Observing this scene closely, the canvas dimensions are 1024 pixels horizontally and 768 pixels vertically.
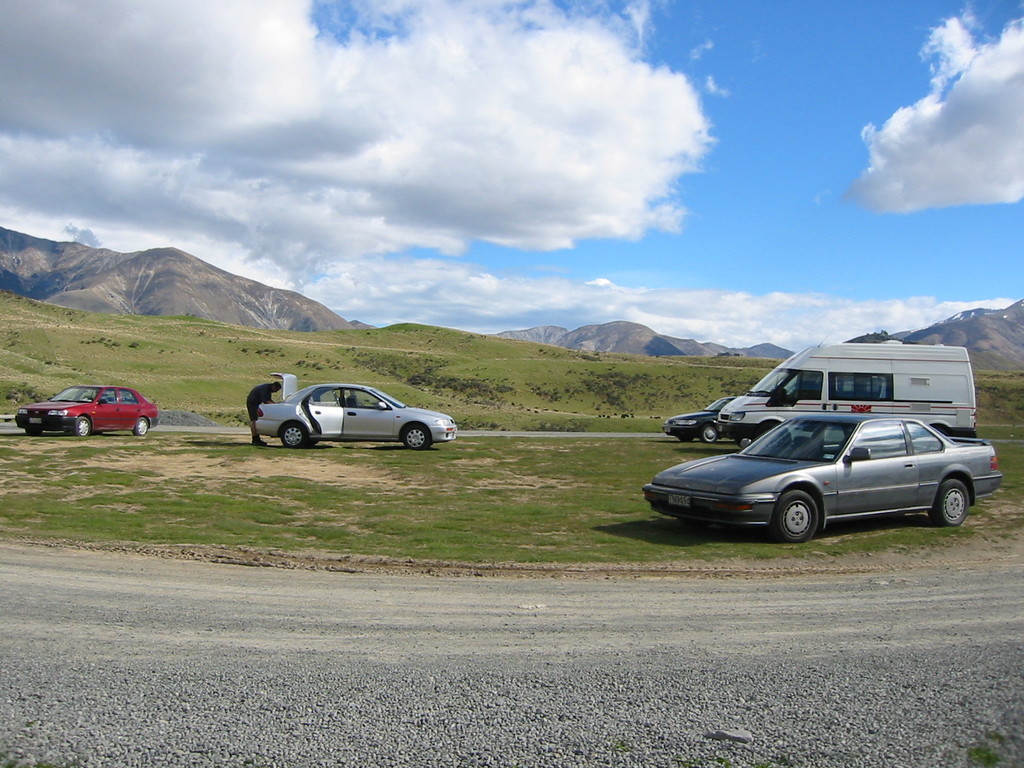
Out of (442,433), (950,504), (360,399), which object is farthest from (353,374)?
(950,504)

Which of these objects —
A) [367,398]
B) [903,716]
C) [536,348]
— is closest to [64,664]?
[903,716]

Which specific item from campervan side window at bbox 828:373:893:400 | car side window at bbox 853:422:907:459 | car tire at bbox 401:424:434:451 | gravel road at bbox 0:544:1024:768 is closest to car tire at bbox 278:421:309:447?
car tire at bbox 401:424:434:451

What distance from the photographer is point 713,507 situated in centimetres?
1007

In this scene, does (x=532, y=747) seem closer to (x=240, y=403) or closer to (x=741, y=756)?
(x=741, y=756)

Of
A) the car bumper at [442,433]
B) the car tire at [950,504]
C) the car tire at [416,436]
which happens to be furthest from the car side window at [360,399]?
the car tire at [950,504]

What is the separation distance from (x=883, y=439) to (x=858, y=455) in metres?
0.89

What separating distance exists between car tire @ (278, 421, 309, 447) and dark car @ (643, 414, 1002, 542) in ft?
38.9

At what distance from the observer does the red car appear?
2189 cm

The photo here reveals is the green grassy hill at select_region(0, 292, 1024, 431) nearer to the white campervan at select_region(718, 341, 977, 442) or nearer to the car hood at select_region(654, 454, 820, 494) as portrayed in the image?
the white campervan at select_region(718, 341, 977, 442)

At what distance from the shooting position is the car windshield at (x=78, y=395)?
23.0 metres

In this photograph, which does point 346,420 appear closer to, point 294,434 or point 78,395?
point 294,434

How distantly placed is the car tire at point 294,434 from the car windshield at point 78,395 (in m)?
6.56

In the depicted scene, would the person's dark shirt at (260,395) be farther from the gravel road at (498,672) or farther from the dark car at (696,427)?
the gravel road at (498,672)

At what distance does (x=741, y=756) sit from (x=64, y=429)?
22.2 meters
